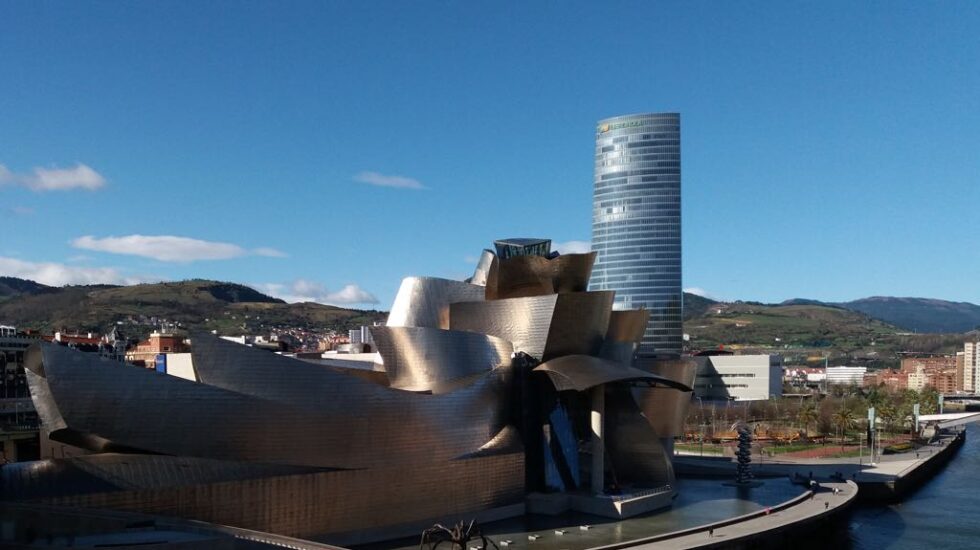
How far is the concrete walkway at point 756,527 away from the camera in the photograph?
28703 mm

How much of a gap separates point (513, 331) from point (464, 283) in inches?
152

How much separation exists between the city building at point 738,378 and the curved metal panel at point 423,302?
2897 inches

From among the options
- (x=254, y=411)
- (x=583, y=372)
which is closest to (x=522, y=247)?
(x=583, y=372)

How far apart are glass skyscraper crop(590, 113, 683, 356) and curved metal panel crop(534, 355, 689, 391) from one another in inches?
2697

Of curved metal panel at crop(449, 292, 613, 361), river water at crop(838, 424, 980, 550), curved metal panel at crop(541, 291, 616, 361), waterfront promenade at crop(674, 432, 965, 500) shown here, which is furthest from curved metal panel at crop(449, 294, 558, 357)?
waterfront promenade at crop(674, 432, 965, 500)

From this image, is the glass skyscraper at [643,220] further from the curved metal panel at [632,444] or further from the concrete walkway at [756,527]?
the curved metal panel at [632,444]

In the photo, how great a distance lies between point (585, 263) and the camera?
37.4 metres

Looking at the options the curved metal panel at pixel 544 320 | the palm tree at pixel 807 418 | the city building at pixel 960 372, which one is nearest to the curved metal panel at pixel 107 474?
the curved metal panel at pixel 544 320

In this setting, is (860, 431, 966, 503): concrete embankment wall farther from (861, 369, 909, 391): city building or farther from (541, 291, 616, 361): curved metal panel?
(861, 369, 909, 391): city building

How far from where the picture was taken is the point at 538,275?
37.5 meters

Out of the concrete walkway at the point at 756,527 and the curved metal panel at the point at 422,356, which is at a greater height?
the curved metal panel at the point at 422,356

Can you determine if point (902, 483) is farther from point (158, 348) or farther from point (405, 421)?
point (158, 348)

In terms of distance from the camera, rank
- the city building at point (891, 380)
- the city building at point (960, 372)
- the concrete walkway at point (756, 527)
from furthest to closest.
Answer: the city building at point (960, 372), the city building at point (891, 380), the concrete walkway at point (756, 527)

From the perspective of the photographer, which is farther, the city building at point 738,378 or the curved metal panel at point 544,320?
the city building at point 738,378
